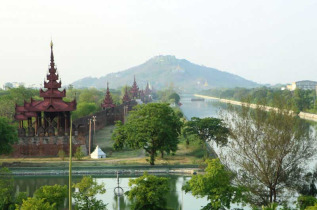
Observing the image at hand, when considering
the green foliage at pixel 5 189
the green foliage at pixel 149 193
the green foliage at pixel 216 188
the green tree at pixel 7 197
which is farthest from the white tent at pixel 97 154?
the green foliage at pixel 216 188

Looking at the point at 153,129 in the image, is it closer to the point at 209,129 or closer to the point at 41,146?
the point at 209,129

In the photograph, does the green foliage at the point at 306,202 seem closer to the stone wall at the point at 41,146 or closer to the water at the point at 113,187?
the water at the point at 113,187

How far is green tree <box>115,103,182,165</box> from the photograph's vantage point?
41438 millimetres

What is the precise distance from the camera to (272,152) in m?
26.8

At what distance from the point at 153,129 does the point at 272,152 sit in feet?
54.2

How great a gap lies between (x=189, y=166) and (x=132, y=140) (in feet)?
20.0

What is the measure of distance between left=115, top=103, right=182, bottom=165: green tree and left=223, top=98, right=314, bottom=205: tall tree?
13.8 m

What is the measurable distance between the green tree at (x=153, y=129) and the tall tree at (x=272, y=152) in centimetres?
1380

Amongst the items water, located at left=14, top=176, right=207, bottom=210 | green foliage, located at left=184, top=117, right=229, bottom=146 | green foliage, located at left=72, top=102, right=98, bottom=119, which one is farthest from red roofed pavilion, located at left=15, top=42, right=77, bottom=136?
green foliage, located at left=72, top=102, right=98, bottom=119

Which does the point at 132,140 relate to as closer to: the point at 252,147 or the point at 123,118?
the point at 252,147

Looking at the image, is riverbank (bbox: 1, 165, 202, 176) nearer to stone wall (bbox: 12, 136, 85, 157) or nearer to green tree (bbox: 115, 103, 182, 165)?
green tree (bbox: 115, 103, 182, 165)

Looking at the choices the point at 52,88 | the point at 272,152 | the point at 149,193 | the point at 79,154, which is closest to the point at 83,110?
the point at 52,88

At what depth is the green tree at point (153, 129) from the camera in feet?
136

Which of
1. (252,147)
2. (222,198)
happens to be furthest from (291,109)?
(222,198)
